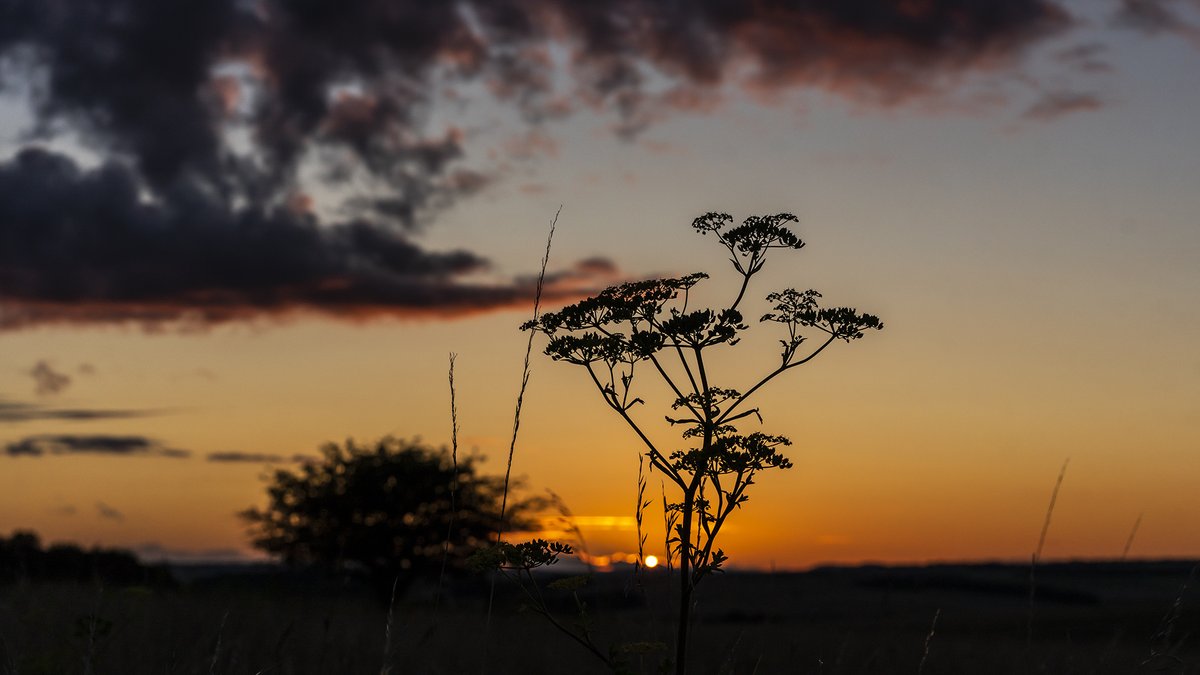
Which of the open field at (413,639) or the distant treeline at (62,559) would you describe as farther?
the distant treeline at (62,559)

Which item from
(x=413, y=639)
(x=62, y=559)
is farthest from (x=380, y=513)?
(x=413, y=639)

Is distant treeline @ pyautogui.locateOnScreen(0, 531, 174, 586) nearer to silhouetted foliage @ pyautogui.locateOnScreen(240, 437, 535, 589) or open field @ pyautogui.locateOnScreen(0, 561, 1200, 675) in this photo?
silhouetted foliage @ pyautogui.locateOnScreen(240, 437, 535, 589)

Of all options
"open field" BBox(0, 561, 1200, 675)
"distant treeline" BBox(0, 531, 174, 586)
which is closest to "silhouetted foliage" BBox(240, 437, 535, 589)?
"distant treeline" BBox(0, 531, 174, 586)

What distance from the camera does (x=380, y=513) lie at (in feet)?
117

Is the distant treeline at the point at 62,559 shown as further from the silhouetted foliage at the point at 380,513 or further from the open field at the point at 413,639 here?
the open field at the point at 413,639

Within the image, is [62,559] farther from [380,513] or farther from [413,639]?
[413,639]

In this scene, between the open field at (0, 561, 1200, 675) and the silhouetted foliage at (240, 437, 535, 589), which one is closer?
the open field at (0, 561, 1200, 675)

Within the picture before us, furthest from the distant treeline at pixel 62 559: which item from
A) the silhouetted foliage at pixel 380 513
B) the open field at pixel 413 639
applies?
the open field at pixel 413 639

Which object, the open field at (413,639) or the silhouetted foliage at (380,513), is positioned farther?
the silhouetted foliage at (380,513)

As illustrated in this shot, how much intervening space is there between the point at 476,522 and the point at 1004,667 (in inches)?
1105

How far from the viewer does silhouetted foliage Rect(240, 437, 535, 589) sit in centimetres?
Result: 3544

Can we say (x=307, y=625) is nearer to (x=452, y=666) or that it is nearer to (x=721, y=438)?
(x=452, y=666)

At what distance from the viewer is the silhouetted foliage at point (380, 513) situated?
3544 cm

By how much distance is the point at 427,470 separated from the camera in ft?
119
